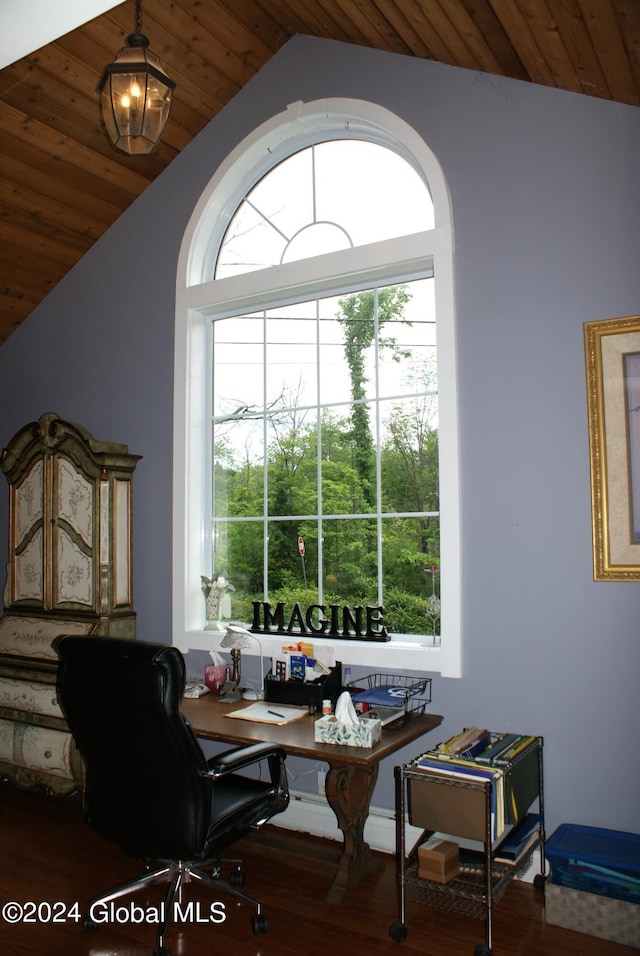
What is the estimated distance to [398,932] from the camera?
8.49 ft

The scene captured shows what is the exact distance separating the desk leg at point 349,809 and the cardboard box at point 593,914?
0.72 metres

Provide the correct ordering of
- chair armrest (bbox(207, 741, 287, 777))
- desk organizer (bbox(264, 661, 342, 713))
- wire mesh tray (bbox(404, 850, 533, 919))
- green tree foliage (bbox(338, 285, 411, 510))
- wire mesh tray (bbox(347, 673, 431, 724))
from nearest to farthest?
chair armrest (bbox(207, 741, 287, 777)) < wire mesh tray (bbox(404, 850, 533, 919)) < wire mesh tray (bbox(347, 673, 431, 724)) < desk organizer (bbox(264, 661, 342, 713)) < green tree foliage (bbox(338, 285, 411, 510))

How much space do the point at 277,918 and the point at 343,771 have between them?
1.86 feet

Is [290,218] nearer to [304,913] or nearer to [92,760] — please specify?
[92,760]

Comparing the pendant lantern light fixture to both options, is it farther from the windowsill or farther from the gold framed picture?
the windowsill

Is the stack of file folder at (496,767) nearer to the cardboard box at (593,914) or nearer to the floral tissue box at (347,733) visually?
the floral tissue box at (347,733)

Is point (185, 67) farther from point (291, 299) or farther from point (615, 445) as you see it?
point (615, 445)

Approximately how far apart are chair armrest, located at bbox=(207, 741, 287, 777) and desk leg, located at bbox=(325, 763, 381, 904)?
10.7 inches

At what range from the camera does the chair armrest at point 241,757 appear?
8.18 feet

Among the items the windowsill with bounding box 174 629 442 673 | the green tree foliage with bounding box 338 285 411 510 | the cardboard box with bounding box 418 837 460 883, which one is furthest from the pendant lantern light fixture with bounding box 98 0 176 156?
the cardboard box with bounding box 418 837 460 883

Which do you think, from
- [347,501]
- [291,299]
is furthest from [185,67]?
[347,501]

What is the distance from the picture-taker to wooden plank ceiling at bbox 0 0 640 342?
8.89ft

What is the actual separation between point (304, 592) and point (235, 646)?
0.46m

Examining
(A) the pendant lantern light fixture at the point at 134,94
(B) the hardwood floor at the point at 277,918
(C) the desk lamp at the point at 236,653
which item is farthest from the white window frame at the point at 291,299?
(A) the pendant lantern light fixture at the point at 134,94
